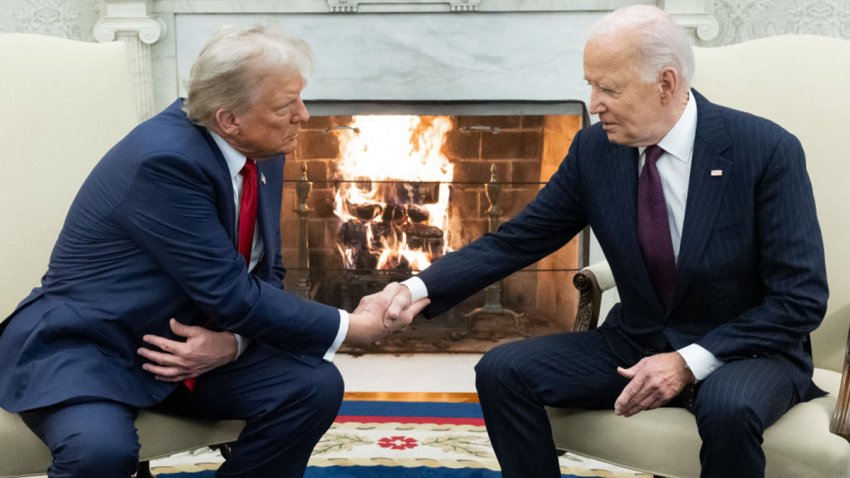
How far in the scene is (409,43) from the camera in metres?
3.62

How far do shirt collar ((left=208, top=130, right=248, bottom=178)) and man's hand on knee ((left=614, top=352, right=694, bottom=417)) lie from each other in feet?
2.86

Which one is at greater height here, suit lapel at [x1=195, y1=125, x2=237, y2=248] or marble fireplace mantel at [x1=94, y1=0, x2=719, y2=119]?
marble fireplace mantel at [x1=94, y1=0, x2=719, y2=119]

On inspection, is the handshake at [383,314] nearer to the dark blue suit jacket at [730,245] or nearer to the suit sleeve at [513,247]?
the suit sleeve at [513,247]

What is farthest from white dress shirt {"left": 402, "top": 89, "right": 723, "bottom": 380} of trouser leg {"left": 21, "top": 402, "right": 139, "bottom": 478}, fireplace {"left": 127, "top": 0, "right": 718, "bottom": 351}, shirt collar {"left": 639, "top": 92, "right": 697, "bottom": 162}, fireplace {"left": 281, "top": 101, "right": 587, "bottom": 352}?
fireplace {"left": 281, "top": 101, "right": 587, "bottom": 352}

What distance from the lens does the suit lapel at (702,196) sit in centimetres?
202

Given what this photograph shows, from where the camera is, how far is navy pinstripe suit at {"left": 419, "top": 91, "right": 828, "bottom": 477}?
1911mm

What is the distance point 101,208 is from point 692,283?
1.19 m

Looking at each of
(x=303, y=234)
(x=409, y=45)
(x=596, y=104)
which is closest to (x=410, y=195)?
(x=303, y=234)

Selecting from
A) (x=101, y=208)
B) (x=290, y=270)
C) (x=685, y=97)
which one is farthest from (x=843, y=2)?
(x=101, y=208)

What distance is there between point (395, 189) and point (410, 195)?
64 millimetres

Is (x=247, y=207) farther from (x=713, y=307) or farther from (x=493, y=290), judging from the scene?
(x=493, y=290)

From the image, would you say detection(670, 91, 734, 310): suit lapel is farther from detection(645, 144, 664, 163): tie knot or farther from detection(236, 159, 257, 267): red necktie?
detection(236, 159, 257, 267): red necktie

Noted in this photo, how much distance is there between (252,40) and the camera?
1994 millimetres

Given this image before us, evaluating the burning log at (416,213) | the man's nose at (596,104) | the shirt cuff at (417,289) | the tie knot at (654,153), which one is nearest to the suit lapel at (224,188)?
the shirt cuff at (417,289)
